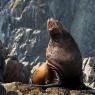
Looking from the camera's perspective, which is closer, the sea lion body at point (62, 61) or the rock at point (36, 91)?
the rock at point (36, 91)

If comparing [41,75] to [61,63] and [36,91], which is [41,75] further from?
[36,91]

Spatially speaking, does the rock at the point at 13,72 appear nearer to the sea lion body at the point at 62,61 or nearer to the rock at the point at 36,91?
the sea lion body at the point at 62,61

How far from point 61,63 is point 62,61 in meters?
0.06

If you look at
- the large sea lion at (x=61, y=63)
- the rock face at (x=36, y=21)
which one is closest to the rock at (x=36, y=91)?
the large sea lion at (x=61, y=63)

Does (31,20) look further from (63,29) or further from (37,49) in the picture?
(63,29)

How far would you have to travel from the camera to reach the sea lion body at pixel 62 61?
11916 mm

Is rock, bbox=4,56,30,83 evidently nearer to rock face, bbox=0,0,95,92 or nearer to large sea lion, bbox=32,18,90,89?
large sea lion, bbox=32,18,90,89

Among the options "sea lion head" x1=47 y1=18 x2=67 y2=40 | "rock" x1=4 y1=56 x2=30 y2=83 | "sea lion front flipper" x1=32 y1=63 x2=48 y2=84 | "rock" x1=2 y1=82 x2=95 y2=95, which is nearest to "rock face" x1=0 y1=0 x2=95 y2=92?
A: "rock" x1=4 y1=56 x2=30 y2=83

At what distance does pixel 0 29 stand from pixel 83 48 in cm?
3755

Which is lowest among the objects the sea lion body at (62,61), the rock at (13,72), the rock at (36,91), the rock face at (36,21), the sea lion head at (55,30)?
the rock face at (36,21)

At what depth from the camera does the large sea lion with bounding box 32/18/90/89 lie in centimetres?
1191

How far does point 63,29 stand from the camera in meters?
12.9

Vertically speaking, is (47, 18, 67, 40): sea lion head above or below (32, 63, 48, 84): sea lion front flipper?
above

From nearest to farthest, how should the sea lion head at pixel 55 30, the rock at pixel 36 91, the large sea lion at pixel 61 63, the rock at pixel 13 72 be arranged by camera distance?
the rock at pixel 36 91
the large sea lion at pixel 61 63
the sea lion head at pixel 55 30
the rock at pixel 13 72
